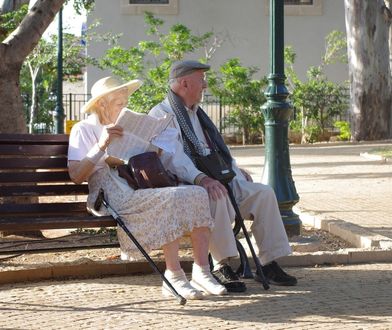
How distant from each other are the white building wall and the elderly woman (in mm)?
26776

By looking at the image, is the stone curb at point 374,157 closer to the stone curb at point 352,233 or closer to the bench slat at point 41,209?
the stone curb at point 352,233

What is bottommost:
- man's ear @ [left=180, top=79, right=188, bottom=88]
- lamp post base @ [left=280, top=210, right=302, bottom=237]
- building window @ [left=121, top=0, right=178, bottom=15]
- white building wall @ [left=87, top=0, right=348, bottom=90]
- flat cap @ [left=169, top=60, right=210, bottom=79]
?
lamp post base @ [left=280, top=210, right=302, bottom=237]

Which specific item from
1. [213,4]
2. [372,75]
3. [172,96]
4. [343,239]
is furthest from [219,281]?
[213,4]

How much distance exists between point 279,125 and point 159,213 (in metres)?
2.32

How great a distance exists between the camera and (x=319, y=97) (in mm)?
27656

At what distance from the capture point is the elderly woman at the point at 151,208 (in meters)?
6.24

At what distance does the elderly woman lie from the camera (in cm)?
624

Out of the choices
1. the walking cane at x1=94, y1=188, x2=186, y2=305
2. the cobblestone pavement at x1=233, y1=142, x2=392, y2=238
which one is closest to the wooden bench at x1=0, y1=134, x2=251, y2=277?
the walking cane at x1=94, y1=188, x2=186, y2=305

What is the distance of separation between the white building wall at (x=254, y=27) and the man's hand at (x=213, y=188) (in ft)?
88.9

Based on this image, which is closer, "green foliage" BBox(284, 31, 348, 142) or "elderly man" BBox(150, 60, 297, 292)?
"elderly man" BBox(150, 60, 297, 292)

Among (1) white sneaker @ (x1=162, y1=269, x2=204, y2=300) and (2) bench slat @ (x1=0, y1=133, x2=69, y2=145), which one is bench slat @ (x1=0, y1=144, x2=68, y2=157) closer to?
(2) bench slat @ (x1=0, y1=133, x2=69, y2=145)

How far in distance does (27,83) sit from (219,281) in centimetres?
2426

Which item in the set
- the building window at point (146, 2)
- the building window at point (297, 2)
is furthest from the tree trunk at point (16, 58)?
the building window at point (297, 2)

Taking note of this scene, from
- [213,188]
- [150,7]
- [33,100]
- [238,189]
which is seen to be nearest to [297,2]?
[150,7]
